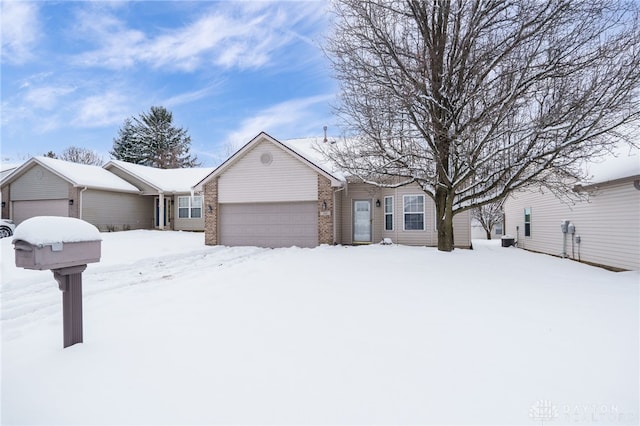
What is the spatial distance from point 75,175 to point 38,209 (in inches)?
125

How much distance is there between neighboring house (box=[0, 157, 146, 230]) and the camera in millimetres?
17953

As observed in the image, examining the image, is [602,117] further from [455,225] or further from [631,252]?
[455,225]

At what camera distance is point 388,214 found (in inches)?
569

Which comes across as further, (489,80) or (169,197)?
(169,197)

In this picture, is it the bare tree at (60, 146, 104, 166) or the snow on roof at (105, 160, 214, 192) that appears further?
the bare tree at (60, 146, 104, 166)

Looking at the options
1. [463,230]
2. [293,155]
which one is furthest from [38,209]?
[463,230]

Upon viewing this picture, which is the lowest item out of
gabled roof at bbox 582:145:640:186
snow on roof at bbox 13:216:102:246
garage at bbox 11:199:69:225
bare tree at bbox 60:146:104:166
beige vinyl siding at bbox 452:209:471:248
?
beige vinyl siding at bbox 452:209:471:248

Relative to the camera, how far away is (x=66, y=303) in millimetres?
3256

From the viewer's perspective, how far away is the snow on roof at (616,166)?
8.70 m

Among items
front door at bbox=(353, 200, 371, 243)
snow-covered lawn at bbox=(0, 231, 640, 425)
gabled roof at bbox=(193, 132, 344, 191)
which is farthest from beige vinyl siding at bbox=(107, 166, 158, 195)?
snow-covered lawn at bbox=(0, 231, 640, 425)

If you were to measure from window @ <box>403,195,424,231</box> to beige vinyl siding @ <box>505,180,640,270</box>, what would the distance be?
5.23 metres

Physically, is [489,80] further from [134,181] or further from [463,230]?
[134,181]

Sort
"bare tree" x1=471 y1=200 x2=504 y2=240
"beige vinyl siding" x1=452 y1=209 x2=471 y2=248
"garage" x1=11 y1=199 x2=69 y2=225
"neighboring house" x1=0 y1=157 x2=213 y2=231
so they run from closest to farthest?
"beige vinyl siding" x1=452 y1=209 x2=471 y2=248 → "neighboring house" x1=0 y1=157 x2=213 y2=231 → "garage" x1=11 y1=199 x2=69 y2=225 → "bare tree" x1=471 y1=200 x2=504 y2=240

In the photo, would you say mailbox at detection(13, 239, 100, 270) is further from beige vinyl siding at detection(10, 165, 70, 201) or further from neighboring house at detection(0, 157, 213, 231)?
beige vinyl siding at detection(10, 165, 70, 201)
